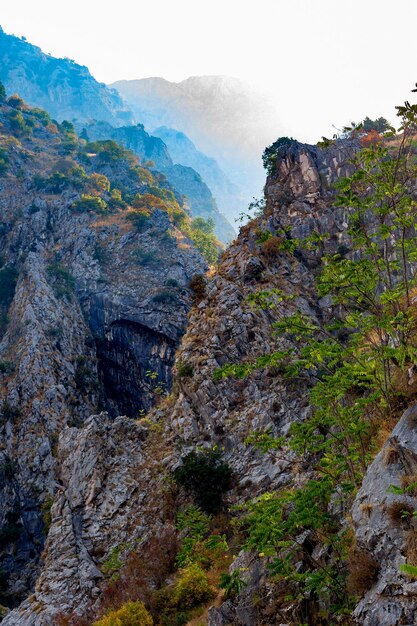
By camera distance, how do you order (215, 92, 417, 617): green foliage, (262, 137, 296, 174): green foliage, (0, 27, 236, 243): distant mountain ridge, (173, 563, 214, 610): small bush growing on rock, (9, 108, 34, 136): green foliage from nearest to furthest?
(215, 92, 417, 617): green foliage → (173, 563, 214, 610): small bush growing on rock → (262, 137, 296, 174): green foliage → (9, 108, 34, 136): green foliage → (0, 27, 236, 243): distant mountain ridge

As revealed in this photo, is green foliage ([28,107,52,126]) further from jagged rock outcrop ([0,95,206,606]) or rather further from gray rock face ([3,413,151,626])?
gray rock face ([3,413,151,626])

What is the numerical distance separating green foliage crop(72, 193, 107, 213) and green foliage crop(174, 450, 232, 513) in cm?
5954

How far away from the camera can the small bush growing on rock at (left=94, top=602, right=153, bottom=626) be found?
14117mm

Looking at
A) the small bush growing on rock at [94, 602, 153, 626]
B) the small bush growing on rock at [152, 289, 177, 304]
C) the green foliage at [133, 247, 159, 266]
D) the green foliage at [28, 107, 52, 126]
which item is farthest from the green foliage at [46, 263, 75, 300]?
the green foliage at [28, 107, 52, 126]

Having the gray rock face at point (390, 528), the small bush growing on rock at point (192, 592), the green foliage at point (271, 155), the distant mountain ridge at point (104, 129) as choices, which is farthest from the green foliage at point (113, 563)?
the distant mountain ridge at point (104, 129)

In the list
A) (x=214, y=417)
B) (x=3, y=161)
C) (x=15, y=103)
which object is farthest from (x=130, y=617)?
(x=15, y=103)

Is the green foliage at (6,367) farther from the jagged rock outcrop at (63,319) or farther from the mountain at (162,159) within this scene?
the mountain at (162,159)

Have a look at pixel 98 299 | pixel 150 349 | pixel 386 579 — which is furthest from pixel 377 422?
pixel 98 299

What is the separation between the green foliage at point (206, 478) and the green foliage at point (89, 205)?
2344 inches

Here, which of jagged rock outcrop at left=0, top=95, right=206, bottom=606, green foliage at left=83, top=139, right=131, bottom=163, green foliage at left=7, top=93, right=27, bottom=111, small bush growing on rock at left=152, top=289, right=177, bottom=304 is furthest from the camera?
green foliage at left=7, top=93, right=27, bottom=111

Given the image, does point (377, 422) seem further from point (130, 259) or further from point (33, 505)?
point (130, 259)

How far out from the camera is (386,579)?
745 centimetres

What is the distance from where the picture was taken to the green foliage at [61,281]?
193ft

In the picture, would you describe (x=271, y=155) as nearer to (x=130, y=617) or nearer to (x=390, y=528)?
(x=130, y=617)
